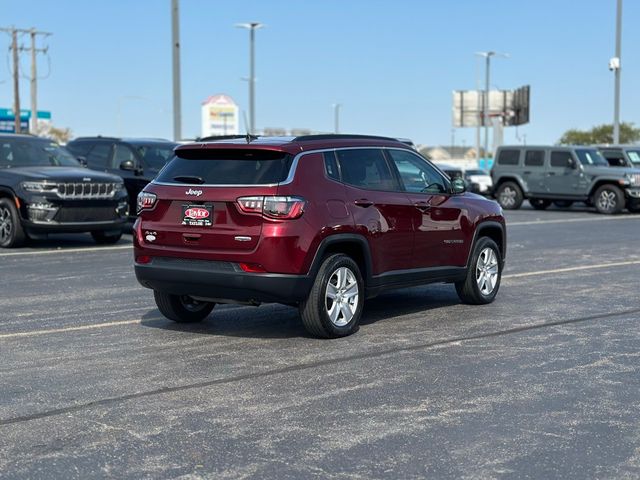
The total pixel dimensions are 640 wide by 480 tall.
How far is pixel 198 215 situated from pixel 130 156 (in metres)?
11.6

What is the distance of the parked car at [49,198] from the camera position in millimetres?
15844

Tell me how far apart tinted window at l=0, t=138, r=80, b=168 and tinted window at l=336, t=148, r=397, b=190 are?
951cm

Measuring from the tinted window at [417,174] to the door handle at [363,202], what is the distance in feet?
2.51

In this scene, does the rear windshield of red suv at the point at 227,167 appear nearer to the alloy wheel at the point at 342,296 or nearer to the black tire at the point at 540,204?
the alloy wheel at the point at 342,296

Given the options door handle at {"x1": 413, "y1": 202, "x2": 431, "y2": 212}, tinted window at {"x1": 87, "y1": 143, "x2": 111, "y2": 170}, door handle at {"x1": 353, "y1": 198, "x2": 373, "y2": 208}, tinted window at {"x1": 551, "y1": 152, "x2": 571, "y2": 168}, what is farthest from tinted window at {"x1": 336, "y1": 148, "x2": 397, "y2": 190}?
tinted window at {"x1": 551, "y1": 152, "x2": 571, "y2": 168}

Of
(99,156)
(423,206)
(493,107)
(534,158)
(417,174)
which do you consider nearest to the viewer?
(423,206)

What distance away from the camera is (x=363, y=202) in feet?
28.2

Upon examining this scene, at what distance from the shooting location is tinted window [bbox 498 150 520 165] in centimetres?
3036

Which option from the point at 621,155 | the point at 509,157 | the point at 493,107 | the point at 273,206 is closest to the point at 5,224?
the point at 273,206

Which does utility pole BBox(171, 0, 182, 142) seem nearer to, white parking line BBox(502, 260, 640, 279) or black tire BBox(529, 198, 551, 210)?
black tire BBox(529, 198, 551, 210)

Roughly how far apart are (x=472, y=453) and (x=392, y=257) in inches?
154

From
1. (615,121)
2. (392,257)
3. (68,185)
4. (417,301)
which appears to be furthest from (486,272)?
(615,121)

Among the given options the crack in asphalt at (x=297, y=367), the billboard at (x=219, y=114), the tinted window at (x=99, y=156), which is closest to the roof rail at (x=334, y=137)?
the crack in asphalt at (x=297, y=367)

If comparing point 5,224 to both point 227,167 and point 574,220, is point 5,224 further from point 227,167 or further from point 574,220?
point 574,220
